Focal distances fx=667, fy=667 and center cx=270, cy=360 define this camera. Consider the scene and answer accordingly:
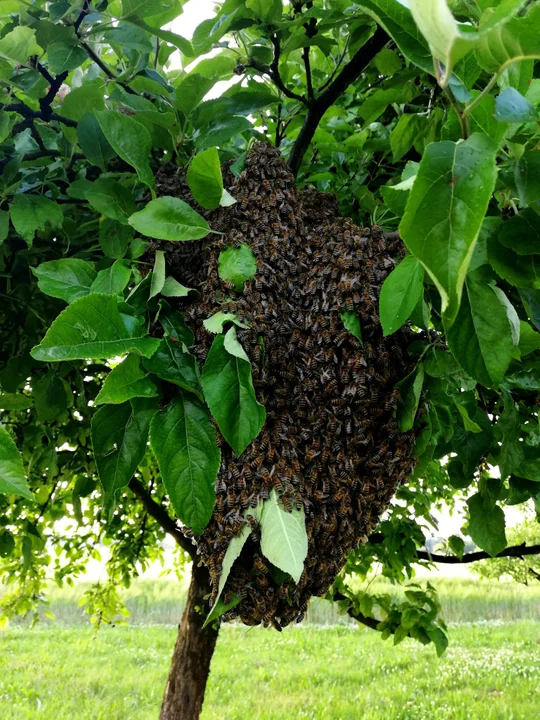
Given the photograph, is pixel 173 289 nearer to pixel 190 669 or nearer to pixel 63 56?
pixel 63 56

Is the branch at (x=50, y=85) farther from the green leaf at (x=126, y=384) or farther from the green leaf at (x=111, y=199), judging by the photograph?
the green leaf at (x=126, y=384)

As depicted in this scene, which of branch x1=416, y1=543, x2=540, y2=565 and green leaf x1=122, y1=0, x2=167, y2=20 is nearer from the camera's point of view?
green leaf x1=122, y1=0, x2=167, y2=20

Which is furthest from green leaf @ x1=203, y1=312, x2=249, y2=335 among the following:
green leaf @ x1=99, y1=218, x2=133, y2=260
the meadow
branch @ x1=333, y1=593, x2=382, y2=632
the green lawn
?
the meadow

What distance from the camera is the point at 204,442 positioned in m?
0.65

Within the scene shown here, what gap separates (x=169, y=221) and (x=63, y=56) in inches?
11.3

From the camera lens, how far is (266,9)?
91 cm

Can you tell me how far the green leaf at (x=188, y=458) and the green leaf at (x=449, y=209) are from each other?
1.09 ft

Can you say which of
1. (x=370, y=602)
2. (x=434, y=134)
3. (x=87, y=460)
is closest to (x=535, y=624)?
(x=370, y=602)

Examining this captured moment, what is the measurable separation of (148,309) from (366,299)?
0.24 m

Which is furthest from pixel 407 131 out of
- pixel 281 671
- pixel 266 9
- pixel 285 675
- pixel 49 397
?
pixel 281 671

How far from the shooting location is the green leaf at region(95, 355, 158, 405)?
23.5 inches

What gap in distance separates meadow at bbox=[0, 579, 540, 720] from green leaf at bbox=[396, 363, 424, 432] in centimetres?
433

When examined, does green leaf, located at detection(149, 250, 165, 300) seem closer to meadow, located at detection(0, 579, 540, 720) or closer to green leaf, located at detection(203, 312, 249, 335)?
green leaf, located at detection(203, 312, 249, 335)

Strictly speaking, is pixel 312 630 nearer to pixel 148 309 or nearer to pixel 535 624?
pixel 535 624
